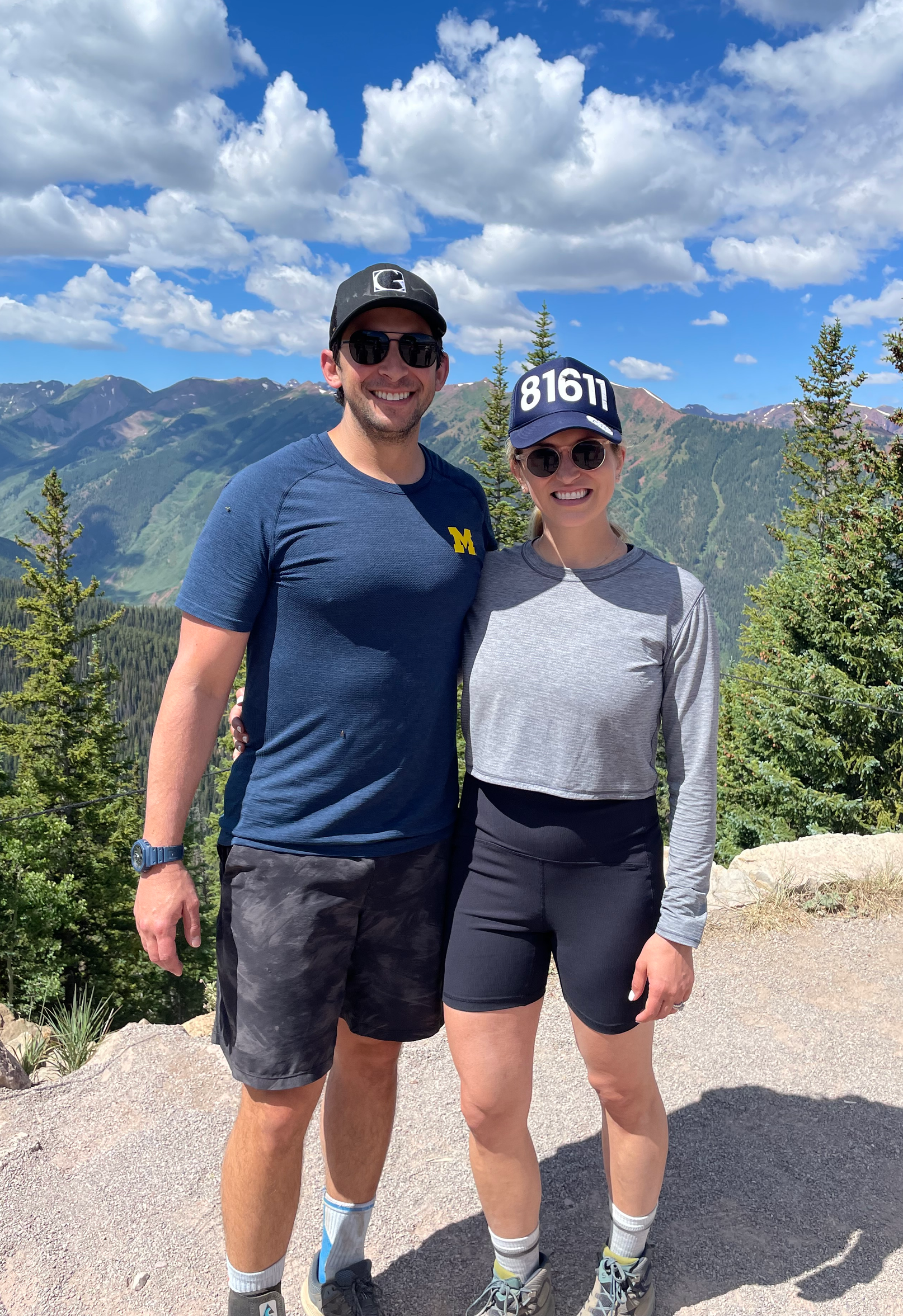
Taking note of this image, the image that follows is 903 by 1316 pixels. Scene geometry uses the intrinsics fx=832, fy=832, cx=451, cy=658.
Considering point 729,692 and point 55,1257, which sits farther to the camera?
point 729,692

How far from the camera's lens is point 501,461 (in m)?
22.4

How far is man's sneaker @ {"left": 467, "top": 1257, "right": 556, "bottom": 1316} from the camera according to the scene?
2504 mm

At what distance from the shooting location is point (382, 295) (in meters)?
2.32

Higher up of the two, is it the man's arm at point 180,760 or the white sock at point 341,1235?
the man's arm at point 180,760

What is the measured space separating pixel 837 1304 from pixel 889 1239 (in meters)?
0.40

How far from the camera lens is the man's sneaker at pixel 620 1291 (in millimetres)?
2562

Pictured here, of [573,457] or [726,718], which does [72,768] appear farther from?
[573,457]

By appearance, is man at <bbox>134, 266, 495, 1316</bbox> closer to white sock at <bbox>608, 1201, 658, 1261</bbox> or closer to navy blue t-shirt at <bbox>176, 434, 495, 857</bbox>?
navy blue t-shirt at <bbox>176, 434, 495, 857</bbox>

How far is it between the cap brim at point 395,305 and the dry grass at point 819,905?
448 centimetres

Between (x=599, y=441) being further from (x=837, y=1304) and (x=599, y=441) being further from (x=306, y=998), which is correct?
(x=837, y=1304)

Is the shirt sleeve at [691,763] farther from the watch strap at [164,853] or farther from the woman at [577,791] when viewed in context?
the watch strap at [164,853]

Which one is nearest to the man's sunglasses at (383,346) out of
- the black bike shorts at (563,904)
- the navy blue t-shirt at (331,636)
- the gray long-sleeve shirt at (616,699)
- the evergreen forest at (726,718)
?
the navy blue t-shirt at (331,636)

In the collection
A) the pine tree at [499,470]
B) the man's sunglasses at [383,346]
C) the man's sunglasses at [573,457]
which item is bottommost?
the man's sunglasses at [573,457]

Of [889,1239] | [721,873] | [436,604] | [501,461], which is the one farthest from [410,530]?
[501,461]
